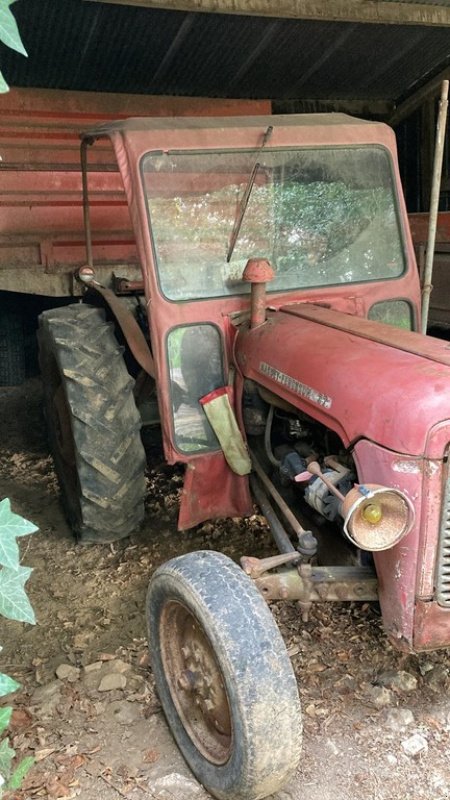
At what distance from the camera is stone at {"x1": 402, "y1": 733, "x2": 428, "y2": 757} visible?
227 cm

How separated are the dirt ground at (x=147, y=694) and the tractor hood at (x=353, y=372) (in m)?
0.98

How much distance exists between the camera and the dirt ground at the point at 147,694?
2201mm

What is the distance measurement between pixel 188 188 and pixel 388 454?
157 centimetres

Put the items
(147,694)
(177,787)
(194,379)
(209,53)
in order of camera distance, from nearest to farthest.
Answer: (177,787) < (147,694) < (194,379) < (209,53)

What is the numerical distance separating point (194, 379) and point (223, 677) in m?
1.44

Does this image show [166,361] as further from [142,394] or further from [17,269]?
Result: [17,269]

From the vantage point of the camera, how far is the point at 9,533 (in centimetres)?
139

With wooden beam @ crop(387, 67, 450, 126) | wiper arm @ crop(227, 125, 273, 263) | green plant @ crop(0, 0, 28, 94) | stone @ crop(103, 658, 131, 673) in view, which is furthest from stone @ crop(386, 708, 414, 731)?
wooden beam @ crop(387, 67, 450, 126)

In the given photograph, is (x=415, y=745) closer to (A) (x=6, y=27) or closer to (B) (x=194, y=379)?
(B) (x=194, y=379)

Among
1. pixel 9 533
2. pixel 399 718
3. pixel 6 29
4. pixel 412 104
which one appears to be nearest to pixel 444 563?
pixel 399 718

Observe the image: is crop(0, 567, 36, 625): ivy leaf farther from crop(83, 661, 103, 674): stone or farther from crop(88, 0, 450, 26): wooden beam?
crop(88, 0, 450, 26): wooden beam

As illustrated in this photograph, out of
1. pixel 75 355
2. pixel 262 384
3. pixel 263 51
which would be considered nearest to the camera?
pixel 262 384

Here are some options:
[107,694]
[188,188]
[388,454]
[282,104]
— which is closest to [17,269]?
[188,188]

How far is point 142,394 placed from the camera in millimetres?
3945
